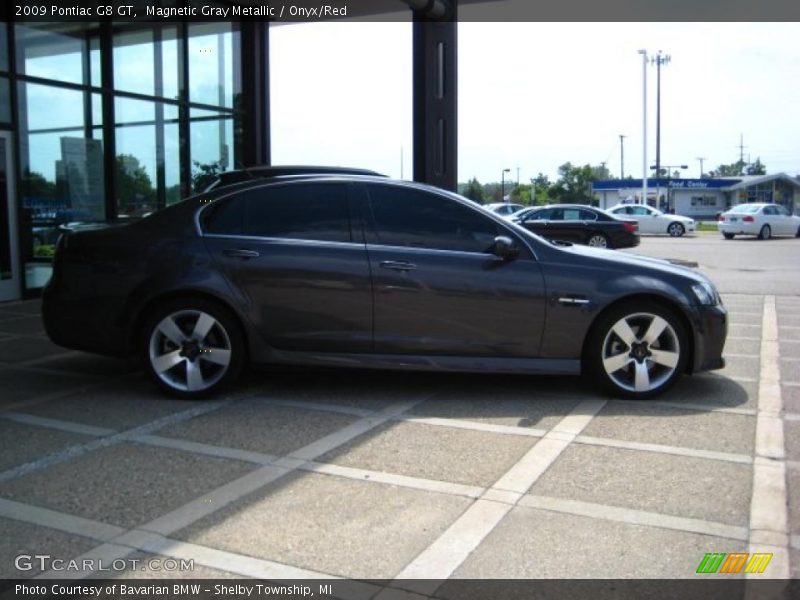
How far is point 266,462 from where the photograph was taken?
437cm

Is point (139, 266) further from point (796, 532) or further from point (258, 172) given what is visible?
point (796, 532)

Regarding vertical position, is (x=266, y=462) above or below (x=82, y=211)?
below

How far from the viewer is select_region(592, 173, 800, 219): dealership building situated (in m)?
71.5

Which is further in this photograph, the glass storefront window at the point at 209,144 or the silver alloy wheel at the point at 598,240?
the silver alloy wheel at the point at 598,240

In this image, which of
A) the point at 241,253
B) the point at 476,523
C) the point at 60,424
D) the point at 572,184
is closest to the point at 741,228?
the point at 241,253

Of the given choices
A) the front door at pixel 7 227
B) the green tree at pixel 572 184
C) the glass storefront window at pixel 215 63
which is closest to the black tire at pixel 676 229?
the glass storefront window at pixel 215 63

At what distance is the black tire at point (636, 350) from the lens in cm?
558

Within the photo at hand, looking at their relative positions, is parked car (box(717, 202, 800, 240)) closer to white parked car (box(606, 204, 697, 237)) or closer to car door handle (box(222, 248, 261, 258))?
white parked car (box(606, 204, 697, 237))

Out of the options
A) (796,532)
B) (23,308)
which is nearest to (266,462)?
(796,532)

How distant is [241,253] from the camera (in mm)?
5656

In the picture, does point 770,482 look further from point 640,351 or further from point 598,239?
point 598,239

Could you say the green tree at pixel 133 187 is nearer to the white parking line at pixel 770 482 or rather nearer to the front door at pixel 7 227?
the front door at pixel 7 227

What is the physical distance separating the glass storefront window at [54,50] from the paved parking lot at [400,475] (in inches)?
256

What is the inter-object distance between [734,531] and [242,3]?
13.7 meters
